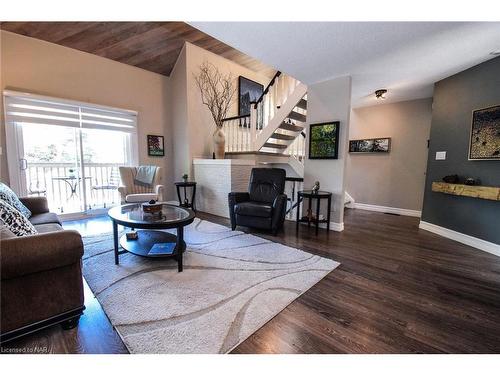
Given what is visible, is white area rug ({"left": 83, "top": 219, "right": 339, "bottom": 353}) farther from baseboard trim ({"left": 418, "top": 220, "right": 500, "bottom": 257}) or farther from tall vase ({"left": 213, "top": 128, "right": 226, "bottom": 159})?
tall vase ({"left": 213, "top": 128, "right": 226, "bottom": 159})

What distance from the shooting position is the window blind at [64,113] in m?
3.50

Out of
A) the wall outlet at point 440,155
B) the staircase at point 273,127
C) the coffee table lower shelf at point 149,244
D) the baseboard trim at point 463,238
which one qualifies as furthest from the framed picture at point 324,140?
the coffee table lower shelf at point 149,244

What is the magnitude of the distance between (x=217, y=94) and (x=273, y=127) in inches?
68.5

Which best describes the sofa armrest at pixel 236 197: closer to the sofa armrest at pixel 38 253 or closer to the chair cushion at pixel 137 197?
the chair cushion at pixel 137 197

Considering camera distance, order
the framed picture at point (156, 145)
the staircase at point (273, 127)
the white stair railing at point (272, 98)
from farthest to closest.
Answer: the framed picture at point (156, 145)
the white stair railing at point (272, 98)
the staircase at point (273, 127)

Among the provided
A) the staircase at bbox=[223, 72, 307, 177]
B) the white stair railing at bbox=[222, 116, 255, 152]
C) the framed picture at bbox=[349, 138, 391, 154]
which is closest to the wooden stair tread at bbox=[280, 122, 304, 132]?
the staircase at bbox=[223, 72, 307, 177]

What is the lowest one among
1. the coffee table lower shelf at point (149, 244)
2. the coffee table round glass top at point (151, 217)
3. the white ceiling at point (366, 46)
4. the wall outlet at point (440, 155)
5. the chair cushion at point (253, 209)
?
the coffee table lower shelf at point (149, 244)

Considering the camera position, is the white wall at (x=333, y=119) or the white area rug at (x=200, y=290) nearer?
the white area rug at (x=200, y=290)

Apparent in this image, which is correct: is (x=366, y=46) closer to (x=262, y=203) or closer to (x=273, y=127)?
(x=273, y=127)

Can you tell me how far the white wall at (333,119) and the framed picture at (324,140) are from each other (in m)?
0.08

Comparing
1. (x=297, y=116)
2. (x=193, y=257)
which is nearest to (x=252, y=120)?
(x=297, y=116)

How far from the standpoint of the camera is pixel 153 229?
2.00 m

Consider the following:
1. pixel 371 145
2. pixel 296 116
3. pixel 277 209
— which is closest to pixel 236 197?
pixel 277 209
